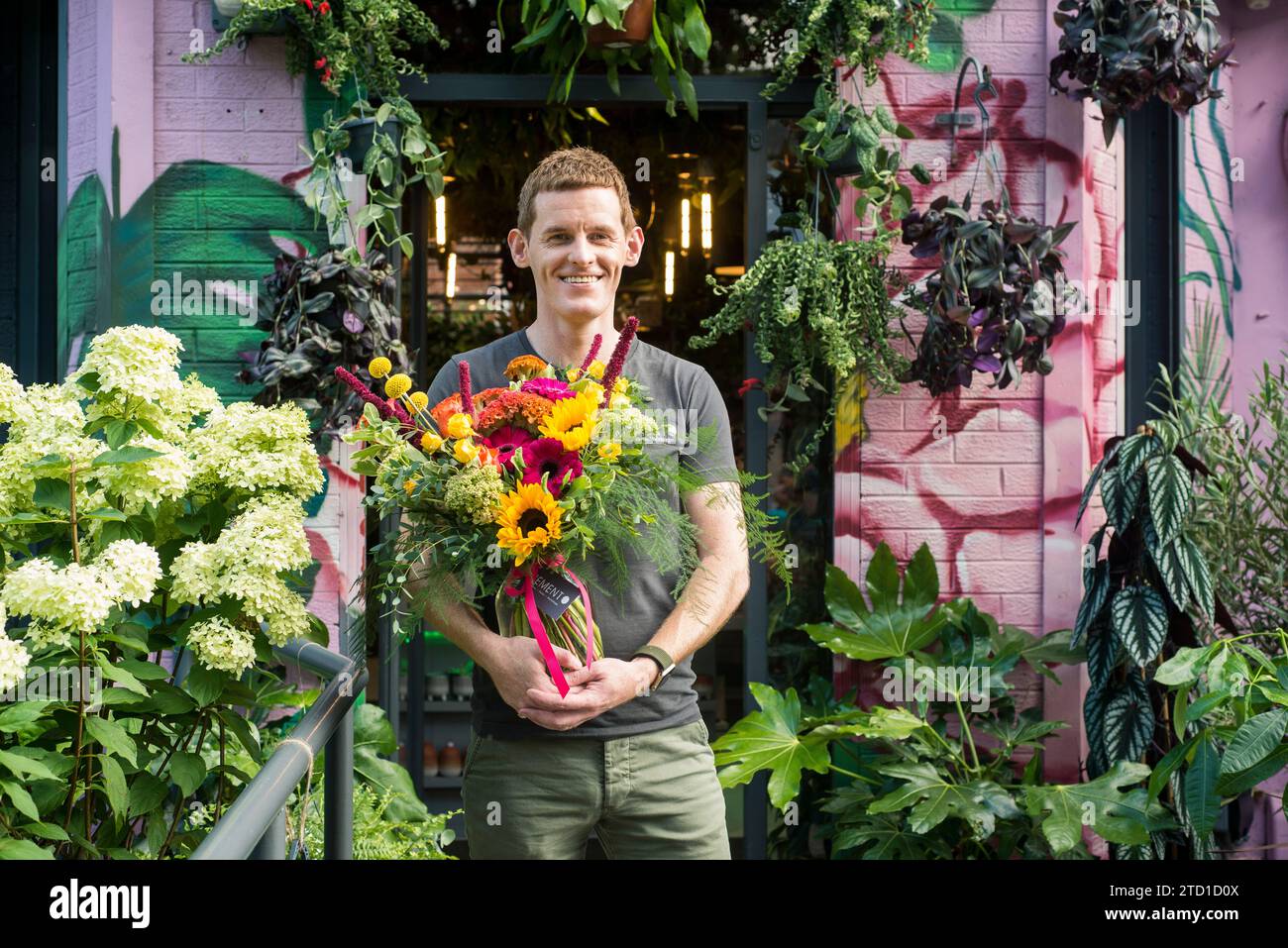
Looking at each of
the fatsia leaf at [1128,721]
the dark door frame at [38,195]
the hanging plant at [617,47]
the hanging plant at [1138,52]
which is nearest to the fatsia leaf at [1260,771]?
the fatsia leaf at [1128,721]

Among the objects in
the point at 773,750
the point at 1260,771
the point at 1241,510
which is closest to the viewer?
the point at 1260,771

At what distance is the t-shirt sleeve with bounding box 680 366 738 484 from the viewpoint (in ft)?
6.41

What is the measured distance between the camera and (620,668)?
1.87 m

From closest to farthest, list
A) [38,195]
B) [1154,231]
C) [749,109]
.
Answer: [749,109]
[38,195]
[1154,231]

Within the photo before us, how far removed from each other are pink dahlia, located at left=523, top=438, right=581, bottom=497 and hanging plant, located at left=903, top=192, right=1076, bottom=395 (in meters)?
1.72

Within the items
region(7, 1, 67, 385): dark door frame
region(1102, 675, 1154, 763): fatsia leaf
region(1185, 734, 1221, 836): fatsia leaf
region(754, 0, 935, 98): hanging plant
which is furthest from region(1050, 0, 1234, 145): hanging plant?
region(7, 1, 67, 385): dark door frame

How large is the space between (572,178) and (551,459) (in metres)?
0.55

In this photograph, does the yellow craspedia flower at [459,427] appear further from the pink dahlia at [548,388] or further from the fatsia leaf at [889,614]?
the fatsia leaf at [889,614]

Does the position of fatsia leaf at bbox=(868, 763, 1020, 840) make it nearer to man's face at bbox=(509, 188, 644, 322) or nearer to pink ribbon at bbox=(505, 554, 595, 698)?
pink ribbon at bbox=(505, 554, 595, 698)

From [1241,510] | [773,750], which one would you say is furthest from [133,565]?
[1241,510]

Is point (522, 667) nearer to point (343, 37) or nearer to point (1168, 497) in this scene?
point (1168, 497)

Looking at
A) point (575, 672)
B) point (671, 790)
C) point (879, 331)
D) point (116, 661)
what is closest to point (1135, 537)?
point (879, 331)

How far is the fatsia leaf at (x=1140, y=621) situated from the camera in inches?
119
